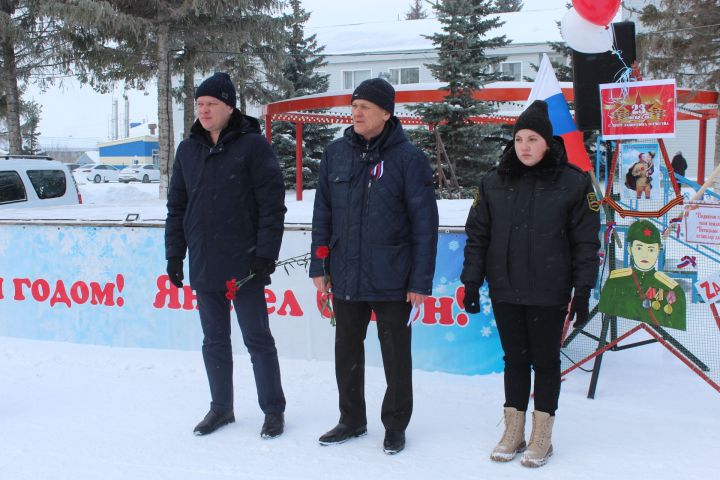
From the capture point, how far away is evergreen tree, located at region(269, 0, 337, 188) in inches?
950

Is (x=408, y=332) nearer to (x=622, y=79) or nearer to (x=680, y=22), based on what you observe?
(x=622, y=79)

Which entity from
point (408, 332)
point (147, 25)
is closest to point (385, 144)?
point (408, 332)

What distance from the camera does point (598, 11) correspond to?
12.5 feet

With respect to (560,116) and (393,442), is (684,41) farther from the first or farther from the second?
(393,442)

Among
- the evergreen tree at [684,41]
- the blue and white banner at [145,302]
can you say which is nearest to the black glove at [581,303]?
the blue and white banner at [145,302]

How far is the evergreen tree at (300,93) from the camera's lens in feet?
79.2

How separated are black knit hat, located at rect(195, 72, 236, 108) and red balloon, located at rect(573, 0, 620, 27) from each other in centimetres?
204

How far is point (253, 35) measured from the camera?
18.3 metres

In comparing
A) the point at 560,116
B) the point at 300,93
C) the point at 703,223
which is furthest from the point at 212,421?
the point at 300,93

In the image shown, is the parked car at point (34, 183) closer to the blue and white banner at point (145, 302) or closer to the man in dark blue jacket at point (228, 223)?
the blue and white banner at point (145, 302)

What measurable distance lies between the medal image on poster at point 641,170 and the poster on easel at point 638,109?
0.11m

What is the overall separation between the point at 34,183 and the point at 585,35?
8.38 meters

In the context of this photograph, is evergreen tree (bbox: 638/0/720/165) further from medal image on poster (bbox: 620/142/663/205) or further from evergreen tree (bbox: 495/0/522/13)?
evergreen tree (bbox: 495/0/522/13)

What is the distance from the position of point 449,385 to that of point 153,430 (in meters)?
1.86
